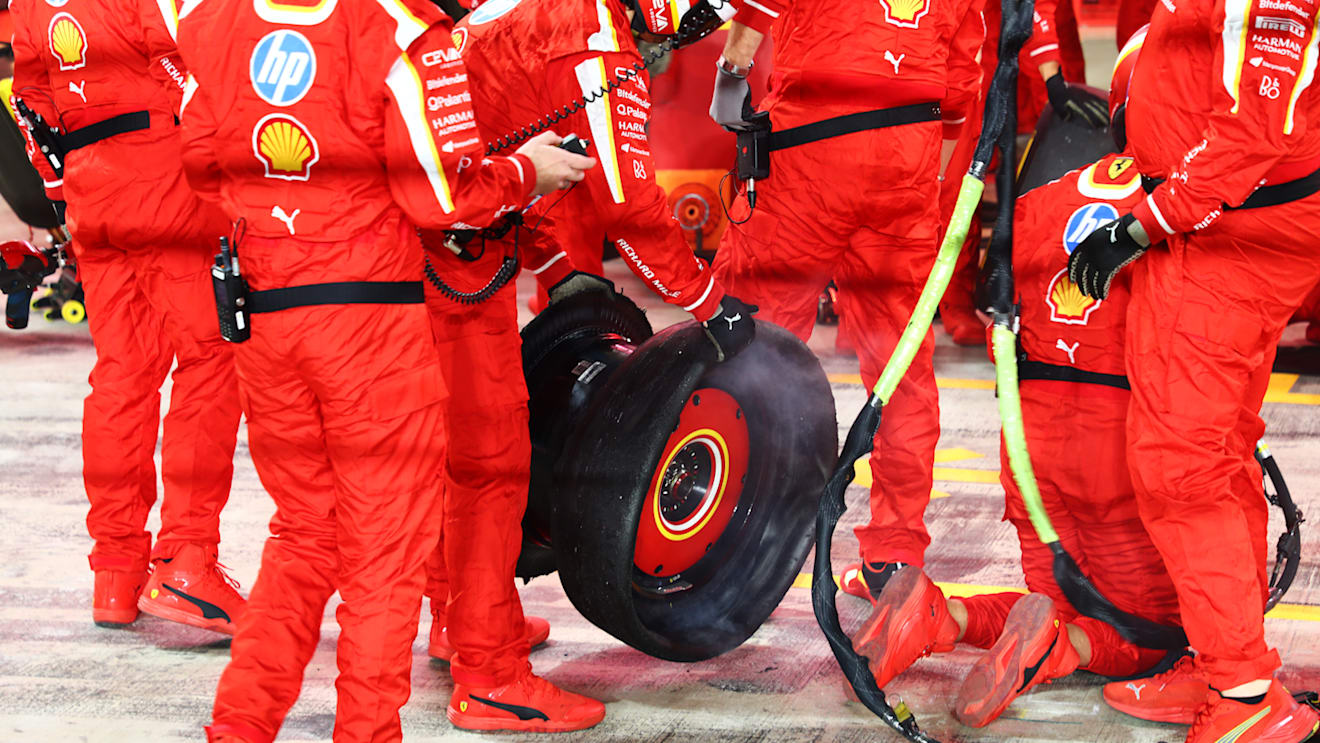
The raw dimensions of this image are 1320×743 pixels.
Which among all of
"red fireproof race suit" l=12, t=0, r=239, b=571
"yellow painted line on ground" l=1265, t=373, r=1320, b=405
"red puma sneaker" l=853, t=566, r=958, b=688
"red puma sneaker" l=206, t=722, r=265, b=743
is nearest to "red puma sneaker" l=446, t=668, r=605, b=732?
"red puma sneaker" l=206, t=722, r=265, b=743

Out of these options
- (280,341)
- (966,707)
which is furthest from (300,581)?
(966,707)

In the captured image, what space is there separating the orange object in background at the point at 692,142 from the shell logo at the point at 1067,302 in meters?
3.54

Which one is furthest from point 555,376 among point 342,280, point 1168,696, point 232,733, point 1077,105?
point 1077,105

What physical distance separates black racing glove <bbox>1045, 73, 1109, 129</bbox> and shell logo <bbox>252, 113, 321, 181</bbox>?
3014mm

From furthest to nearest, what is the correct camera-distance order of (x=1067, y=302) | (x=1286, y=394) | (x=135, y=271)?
(x=1286, y=394), (x=135, y=271), (x=1067, y=302)

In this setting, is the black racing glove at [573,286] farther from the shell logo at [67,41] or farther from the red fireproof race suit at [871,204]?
the shell logo at [67,41]

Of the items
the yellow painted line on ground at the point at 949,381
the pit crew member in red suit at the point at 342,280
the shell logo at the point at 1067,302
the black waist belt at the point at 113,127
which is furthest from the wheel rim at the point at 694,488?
the yellow painted line on ground at the point at 949,381

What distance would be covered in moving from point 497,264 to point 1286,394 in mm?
3779

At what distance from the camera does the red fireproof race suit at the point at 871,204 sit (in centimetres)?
320

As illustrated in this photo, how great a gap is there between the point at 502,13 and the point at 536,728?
1590mm

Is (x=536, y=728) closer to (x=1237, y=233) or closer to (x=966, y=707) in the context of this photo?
(x=966, y=707)

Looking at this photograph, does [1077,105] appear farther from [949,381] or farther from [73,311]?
[73,311]

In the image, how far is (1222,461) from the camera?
2639 millimetres

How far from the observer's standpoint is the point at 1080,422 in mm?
2982
